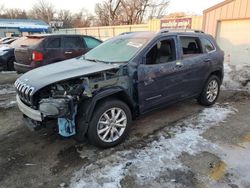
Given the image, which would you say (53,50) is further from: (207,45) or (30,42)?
(207,45)

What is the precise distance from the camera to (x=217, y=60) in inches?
221

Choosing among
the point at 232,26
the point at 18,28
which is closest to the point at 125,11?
the point at 18,28

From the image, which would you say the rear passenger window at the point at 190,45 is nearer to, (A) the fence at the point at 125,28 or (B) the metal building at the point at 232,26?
(B) the metal building at the point at 232,26

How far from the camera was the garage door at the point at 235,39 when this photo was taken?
35.7 feet

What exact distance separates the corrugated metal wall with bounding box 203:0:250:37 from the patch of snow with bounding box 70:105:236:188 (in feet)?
26.7

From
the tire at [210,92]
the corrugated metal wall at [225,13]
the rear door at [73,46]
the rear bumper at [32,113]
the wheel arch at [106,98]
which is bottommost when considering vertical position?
the tire at [210,92]

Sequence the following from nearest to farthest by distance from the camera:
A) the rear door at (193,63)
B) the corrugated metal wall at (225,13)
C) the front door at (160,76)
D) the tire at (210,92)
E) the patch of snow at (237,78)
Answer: the front door at (160,76), the rear door at (193,63), the tire at (210,92), the patch of snow at (237,78), the corrugated metal wall at (225,13)

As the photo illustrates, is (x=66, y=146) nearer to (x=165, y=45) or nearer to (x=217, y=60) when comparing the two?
(x=165, y=45)

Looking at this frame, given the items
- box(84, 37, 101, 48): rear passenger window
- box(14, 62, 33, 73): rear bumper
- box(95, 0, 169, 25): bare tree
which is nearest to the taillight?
box(14, 62, 33, 73): rear bumper

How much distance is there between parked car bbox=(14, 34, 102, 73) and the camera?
7.59m

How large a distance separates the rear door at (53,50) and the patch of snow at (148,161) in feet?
16.3

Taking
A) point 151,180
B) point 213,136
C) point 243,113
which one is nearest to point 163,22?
point 243,113

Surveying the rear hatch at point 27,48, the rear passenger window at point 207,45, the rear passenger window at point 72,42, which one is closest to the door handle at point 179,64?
the rear passenger window at point 207,45

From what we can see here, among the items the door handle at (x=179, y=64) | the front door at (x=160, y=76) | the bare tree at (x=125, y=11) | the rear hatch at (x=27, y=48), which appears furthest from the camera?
the bare tree at (x=125, y=11)
